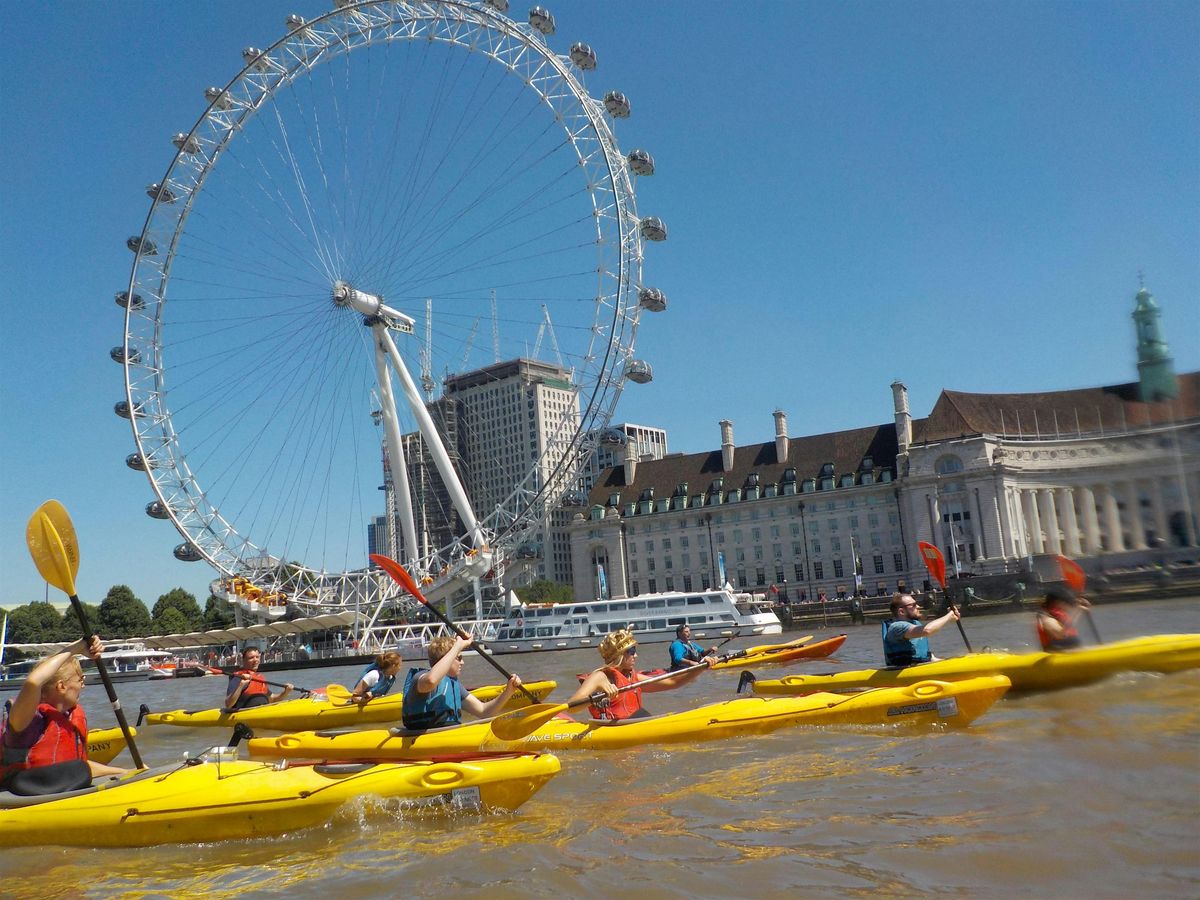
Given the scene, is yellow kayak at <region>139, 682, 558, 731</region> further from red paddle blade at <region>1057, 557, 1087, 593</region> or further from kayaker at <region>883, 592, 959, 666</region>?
red paddle blade at <region>1057, 557, 1087, 593</region>

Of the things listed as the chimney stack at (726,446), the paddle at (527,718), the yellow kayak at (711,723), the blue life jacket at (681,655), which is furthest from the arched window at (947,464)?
the paddle at (527,718)

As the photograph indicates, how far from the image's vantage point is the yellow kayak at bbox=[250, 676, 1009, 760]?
1104 cm

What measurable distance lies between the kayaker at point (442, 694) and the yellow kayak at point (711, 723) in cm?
16

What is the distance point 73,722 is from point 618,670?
599cm

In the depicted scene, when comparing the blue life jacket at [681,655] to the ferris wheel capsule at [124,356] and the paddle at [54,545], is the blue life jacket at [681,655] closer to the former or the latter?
the paddle at [54,545]

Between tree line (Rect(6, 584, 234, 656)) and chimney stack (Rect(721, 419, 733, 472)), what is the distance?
1978 inches

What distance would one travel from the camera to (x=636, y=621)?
53219 mm

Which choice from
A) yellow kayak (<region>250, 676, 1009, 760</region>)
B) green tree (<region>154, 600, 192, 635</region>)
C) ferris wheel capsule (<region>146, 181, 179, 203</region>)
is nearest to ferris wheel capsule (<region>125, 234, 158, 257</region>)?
ferris wheel capsule (<region>146, 181, 179, 203</region>)

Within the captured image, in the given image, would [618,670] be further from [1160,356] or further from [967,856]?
[1160,356]

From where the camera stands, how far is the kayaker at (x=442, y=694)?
10.0 metres

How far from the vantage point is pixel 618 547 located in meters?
97.4

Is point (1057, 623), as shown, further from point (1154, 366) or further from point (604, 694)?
point (1154, 366)

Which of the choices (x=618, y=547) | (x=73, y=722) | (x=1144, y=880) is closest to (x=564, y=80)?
(x=73, y=722)

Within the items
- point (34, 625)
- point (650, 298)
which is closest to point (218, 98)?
point (650, 298)
